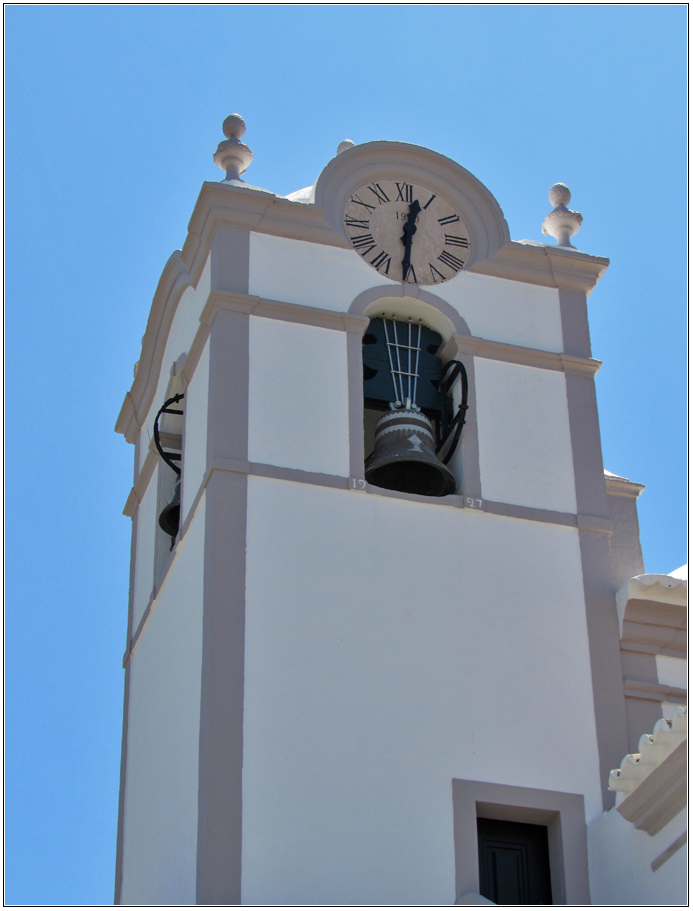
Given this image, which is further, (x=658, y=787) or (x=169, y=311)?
(x=169, y=311)

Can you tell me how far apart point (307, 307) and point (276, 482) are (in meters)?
1.95

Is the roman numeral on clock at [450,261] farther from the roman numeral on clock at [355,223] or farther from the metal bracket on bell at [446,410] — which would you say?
the metal bracket on bell at [446,410]

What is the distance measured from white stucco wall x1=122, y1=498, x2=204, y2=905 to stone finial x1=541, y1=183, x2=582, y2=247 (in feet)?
16.8

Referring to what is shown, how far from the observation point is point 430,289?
18.8 meters

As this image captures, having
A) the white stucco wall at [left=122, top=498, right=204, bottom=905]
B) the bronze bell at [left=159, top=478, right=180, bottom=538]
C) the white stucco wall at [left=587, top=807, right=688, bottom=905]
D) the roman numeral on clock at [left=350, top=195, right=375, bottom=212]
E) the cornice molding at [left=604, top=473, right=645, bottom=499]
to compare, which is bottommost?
the white stucco wall at [left=587, top=807, right=688, bottom=905]

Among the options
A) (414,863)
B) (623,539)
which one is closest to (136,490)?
(623,539)

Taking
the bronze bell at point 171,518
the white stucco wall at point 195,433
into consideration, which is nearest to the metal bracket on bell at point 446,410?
the white stucco wall at point 195,433

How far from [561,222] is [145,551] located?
5.25m

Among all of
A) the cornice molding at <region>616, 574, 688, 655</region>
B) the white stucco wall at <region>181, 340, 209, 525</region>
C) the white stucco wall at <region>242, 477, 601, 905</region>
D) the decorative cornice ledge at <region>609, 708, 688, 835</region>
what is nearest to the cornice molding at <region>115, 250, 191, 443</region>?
the white stucco wall at <region>181, 340, 209, 525</region>

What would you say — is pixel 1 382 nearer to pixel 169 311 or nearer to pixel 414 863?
pixel 169 311

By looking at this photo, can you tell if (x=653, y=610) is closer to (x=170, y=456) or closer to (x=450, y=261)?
(x=450, y=261)

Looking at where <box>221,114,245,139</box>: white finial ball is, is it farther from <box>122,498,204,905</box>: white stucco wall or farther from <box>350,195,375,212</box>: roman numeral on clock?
<box>122,498,204,905</box>: white stucco wall

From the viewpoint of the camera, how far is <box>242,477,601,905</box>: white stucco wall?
49.8 feet

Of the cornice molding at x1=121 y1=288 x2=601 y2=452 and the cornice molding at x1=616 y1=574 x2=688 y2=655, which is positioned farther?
the cornice molding at x1=121 y1=288 x2=601 y2=452
